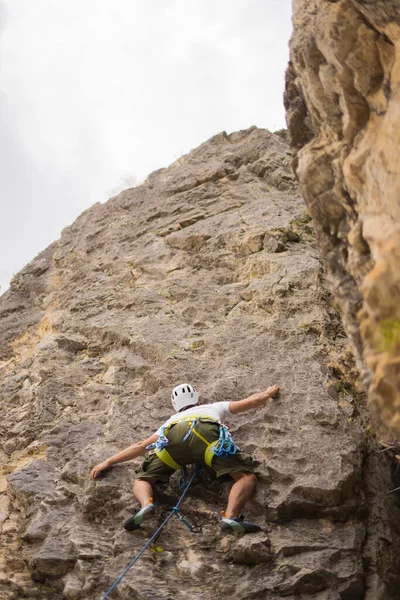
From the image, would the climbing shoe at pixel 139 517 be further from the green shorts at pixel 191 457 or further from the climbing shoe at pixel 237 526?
the climbing shoe at pixel 237 526

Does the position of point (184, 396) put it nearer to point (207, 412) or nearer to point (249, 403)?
point (207, 412)

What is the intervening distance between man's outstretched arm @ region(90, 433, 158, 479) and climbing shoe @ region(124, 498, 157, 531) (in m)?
0.70

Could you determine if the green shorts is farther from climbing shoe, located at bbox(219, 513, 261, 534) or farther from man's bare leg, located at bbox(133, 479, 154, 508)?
climbing shoe, located at bbox(219, 513, 261, 534)

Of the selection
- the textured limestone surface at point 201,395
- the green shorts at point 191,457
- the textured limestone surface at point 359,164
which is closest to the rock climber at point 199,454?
the green shorts at point 191,457

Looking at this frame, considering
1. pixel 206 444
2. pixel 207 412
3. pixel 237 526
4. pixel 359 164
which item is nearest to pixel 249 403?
pixel 207 412

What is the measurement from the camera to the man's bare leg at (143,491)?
19.6ft

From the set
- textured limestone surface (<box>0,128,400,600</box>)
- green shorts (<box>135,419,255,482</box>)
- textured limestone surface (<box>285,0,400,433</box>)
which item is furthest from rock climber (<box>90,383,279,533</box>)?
textured limestone surface (<box>285,0,400,433</box>)

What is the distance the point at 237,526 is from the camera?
558 centimetres

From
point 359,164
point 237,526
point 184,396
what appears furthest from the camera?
point 184,396

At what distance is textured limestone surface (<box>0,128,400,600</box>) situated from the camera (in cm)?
558

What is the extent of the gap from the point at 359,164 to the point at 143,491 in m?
3.82

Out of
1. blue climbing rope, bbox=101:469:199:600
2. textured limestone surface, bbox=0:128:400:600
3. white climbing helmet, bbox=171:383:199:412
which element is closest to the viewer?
blue climbing rope, bbox=101:469:199:600

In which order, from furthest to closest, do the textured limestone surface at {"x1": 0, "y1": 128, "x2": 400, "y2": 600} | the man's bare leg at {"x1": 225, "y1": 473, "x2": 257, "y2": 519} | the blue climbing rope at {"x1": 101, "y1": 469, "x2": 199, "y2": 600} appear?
the man's bare leg at {"x1": 225, "y1": 473, "x2": 257, "y2": 519} < the textured limestone surface at {"x1": 0, "y1": 128, "x2": 400, "y2": 600} < the blue climbing rope at {"x1": 101, "y1": 469, "x2": 199, "y2": 600}

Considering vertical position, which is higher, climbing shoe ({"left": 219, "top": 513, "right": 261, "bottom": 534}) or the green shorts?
the green shorts
